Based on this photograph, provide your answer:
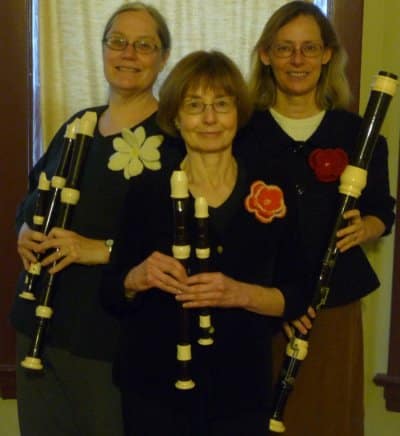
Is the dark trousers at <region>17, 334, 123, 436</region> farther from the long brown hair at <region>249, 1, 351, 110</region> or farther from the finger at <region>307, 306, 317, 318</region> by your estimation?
the long brown hair at <region>249, 1, 351, 110</region>

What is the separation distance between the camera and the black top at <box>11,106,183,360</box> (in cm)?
143

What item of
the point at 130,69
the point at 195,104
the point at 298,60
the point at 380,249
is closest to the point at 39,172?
the point at 130,69

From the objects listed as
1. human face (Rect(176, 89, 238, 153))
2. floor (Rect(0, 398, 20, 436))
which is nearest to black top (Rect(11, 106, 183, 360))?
human face (Rect(176, 89, 238, 153))

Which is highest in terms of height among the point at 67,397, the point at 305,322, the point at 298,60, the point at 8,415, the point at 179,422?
the point at 298,60

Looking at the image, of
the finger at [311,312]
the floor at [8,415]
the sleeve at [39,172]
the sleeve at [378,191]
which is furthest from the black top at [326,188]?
the floor at [8,415]

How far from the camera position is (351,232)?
140cm

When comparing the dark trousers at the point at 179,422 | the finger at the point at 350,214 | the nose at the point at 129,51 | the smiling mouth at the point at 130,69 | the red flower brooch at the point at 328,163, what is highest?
the nose at the point at 129,51

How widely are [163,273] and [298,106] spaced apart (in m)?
0.61

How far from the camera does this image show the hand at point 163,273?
1.14 metres

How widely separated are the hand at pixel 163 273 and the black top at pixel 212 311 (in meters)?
0.06

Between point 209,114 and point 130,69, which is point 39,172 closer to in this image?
point 130,69

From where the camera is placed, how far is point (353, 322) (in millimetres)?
1544

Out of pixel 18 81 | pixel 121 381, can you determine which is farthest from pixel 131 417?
pixel 18 81

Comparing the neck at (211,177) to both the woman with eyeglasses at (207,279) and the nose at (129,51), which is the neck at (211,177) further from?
the nose at (129,51)
